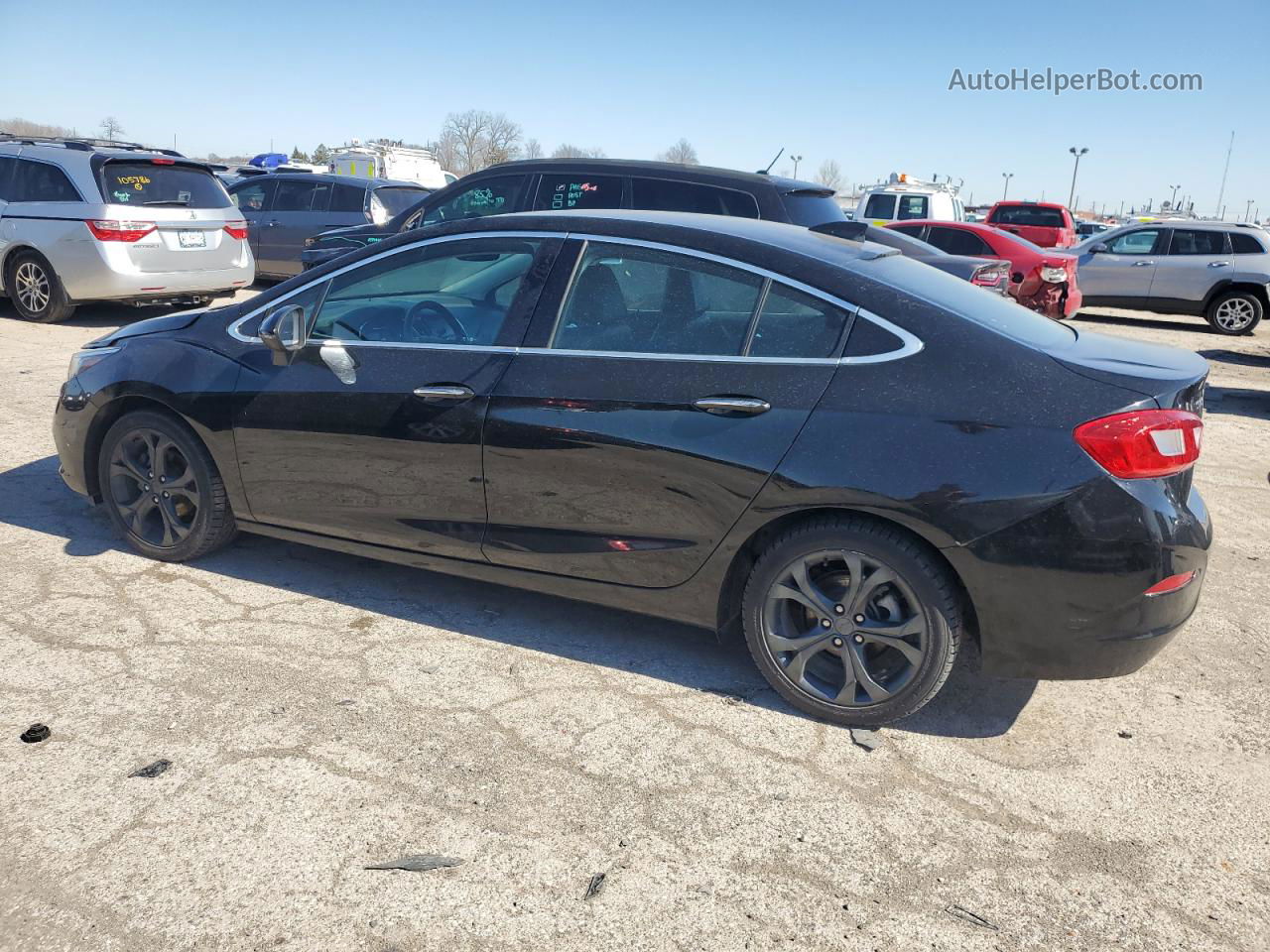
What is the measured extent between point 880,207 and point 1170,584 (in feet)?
59.9

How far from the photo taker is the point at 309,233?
1422 centimetres

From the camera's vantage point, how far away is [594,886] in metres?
2.62

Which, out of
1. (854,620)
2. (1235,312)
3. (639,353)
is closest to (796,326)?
(639,353)

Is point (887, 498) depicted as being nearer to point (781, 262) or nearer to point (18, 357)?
point (781, 262)

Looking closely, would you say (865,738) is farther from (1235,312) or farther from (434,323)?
(1235,312)

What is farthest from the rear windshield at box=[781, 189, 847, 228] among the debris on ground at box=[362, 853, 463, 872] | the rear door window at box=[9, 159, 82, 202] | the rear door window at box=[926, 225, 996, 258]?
the rear door window at box=[9, 159, 82, 202]

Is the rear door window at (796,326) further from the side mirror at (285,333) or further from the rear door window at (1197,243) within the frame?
the rear door window at (1197,243)

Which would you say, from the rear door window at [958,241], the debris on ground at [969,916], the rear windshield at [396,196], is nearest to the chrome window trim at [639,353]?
the debris on ground at [969,916]

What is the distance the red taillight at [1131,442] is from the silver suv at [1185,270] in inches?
573

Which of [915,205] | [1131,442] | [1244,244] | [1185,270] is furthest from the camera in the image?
[915,205]

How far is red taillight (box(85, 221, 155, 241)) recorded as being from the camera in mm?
10078

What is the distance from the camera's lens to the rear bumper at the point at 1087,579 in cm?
301

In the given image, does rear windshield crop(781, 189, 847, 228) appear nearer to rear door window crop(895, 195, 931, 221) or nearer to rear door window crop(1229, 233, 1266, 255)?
rear door window crop(1229, 233, 1266, 255)

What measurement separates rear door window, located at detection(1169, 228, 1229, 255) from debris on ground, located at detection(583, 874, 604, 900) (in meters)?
16.4
